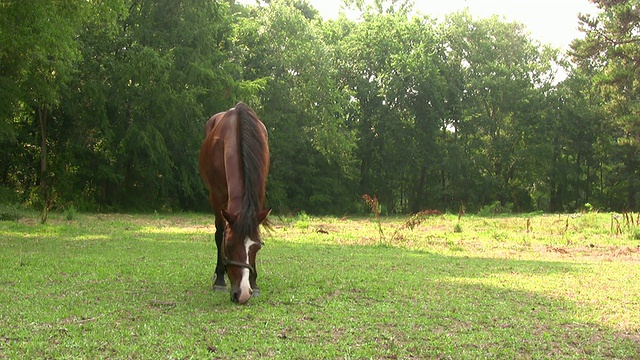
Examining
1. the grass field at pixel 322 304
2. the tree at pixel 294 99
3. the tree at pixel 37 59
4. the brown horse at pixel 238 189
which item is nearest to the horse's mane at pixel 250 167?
the brown horse at pixel 238 189

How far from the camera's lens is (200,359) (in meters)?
4.09

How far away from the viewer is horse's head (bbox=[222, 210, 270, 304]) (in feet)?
18.2

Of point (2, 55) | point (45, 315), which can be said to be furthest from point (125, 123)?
point (45, 315)

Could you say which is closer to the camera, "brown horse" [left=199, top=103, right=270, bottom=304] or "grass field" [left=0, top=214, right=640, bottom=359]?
"grass field" [left=0, top=214, right=640, bottom=359]

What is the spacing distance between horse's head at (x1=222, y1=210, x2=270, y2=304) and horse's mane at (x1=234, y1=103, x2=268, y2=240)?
1cm

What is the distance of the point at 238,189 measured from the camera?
600 centimetres

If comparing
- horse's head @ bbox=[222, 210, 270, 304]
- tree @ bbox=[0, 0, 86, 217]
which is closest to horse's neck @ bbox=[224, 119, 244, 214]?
horse's head @ bbox=[222, 210, 270, 304]

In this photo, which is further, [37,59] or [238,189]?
[37,59]

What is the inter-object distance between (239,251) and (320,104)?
28.7 meters

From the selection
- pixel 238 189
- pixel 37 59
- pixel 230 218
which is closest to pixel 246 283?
pixel 230 218

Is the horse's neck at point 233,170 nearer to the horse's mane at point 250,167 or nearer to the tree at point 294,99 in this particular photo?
the horse's mane at point 250,167

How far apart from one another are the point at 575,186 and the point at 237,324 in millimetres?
42983

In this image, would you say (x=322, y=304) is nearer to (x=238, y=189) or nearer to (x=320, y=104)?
(x=238, y=189)

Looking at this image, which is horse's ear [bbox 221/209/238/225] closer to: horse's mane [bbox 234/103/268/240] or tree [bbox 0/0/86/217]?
horse's mane [bbox 234/103/268/240]
